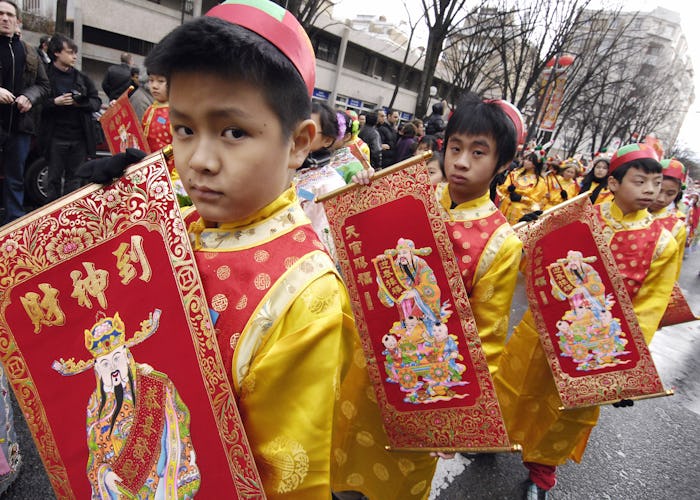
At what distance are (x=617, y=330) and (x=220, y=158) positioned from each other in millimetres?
2289

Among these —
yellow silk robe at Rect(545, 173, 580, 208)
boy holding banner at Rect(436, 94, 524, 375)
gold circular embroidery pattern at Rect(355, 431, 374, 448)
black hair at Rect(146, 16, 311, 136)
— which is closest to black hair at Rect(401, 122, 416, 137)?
yellow silk robe at Rect(545, 173, 580, 208)

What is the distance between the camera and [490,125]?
2051mm

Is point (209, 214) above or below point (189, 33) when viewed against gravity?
below

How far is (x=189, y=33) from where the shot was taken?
0.98 m

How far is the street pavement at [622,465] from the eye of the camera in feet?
8.89

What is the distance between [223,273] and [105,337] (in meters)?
0.31

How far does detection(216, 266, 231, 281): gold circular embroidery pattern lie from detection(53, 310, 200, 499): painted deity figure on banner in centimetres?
18

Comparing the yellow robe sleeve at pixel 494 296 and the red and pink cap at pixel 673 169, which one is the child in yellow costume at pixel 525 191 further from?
the yellow robe sleeve at pixel 494 296

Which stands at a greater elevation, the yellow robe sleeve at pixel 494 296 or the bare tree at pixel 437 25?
the bare tree at pixel 437 25

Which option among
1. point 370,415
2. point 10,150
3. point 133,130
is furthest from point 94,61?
point 370,415

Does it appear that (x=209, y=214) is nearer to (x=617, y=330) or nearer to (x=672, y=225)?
(x=617, y=330)

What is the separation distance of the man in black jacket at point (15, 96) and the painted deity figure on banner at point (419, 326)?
13.6ft

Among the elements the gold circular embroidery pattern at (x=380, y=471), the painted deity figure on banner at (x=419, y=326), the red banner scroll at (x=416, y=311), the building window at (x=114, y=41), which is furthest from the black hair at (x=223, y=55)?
the building window at (x=114, y=41)

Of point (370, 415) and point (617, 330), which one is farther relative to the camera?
point (617, 330)
